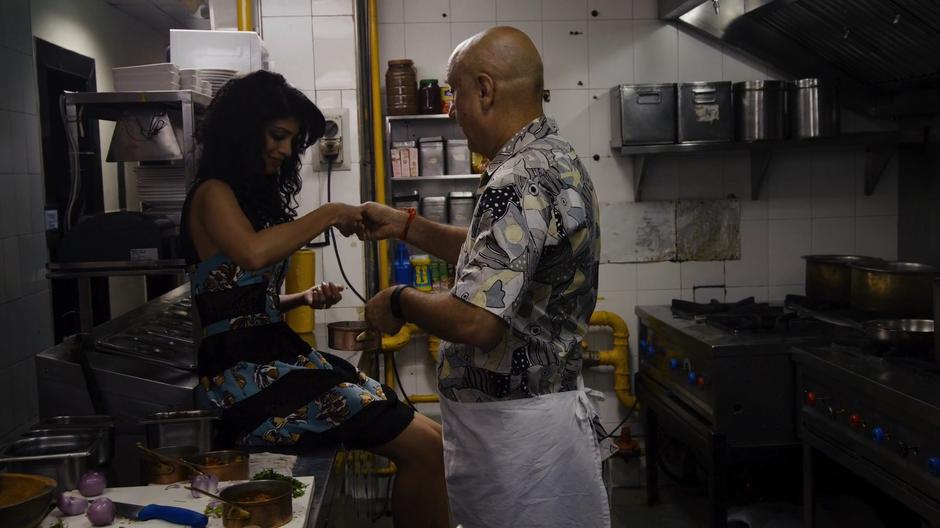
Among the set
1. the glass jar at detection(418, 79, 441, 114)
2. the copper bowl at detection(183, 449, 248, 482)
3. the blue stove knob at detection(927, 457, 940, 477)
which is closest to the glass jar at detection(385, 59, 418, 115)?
the glass jar at detection(418, 79, 441, 114)

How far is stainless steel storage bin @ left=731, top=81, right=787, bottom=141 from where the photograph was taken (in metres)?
3.86

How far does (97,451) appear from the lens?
1915 mm

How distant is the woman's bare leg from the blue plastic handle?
0.95 meters

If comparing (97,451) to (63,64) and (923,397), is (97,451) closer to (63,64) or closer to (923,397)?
(923,397)

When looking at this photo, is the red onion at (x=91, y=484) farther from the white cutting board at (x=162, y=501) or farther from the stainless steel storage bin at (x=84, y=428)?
the stainless steel storage bin at (x=84, y=428)

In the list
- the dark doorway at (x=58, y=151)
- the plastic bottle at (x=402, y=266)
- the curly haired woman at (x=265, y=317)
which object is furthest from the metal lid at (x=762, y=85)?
the dark doorway at (x=58, y=151)

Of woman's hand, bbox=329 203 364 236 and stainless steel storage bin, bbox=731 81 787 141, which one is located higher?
stainless steel storage bin, bbox=731 81 787 141

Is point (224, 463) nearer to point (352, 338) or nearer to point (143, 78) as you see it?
point (352, 338)

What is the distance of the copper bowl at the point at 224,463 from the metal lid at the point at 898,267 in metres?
2.55

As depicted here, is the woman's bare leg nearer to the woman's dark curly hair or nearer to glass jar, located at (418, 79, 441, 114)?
the woman's dark curly hair

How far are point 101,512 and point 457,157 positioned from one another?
8.75 ft

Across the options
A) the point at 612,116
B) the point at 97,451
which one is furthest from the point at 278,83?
the point at 612,116

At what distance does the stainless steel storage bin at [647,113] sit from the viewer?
388 cm

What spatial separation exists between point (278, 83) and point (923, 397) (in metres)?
2.03
